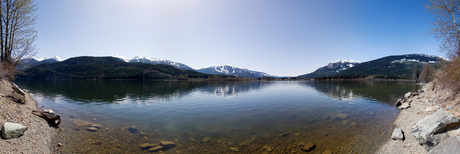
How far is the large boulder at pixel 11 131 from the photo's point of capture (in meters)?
8.80

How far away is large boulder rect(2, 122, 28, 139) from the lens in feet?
28.9

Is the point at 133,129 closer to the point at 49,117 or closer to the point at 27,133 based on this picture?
the point at 49,117

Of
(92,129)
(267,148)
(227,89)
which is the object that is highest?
(227,89)

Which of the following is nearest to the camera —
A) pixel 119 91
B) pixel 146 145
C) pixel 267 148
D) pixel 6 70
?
pixel 267 148

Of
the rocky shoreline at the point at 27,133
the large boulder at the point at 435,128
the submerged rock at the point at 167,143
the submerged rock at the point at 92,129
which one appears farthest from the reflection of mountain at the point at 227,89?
the large boulder at the point at 435,128

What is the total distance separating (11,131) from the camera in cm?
913

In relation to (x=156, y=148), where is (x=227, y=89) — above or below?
above

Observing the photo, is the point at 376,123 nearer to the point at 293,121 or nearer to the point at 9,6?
the point at 293,121

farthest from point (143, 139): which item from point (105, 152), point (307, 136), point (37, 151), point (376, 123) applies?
point (376, 123)

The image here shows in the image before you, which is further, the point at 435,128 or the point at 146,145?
the point at 146,145

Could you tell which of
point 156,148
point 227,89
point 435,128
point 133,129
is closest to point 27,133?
point 133,129

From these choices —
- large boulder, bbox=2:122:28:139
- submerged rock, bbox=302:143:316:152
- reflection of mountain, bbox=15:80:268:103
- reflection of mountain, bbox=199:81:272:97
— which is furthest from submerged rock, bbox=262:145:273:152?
reflection of mountain, bbox=199:81:272:97

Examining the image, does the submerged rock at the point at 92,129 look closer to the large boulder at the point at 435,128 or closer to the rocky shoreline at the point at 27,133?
the rocky shoreline at the point at 27,133

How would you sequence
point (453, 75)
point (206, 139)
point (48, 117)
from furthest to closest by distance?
1. point (453, 75)
2. point (48, 117)
3. point (206, 139)
